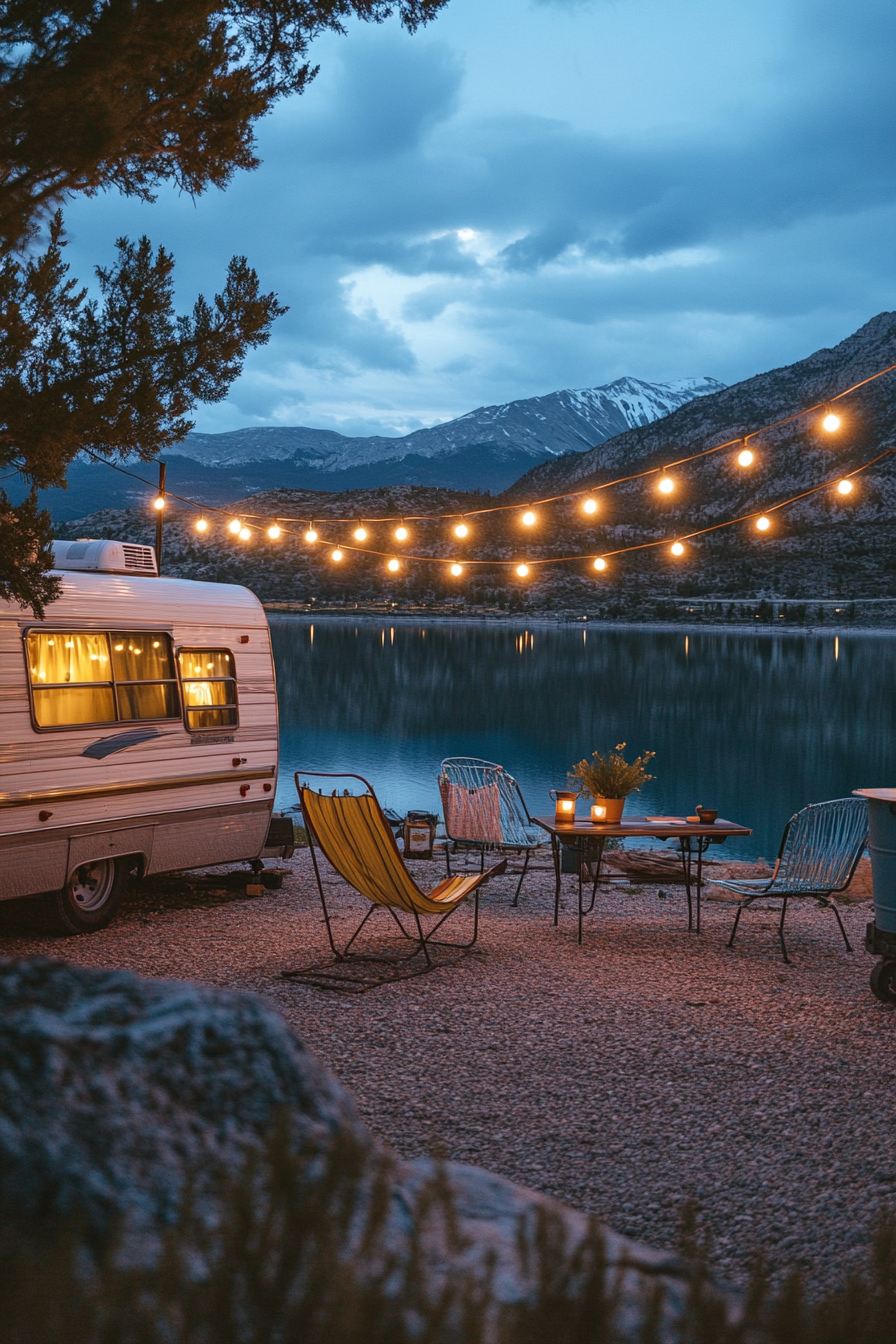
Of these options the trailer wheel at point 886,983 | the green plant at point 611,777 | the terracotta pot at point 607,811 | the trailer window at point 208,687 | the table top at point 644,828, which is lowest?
the trailer wheel at point 886,983

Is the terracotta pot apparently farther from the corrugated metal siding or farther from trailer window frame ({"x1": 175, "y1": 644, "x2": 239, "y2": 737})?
trailer window frame ({"x1": 175, "y1": 644, "x2": 239, "y2": 737})

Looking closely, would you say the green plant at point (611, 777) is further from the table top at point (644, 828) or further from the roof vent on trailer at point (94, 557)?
the roof vent on trailer at point (94, 557)

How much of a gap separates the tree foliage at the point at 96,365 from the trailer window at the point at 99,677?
1447 millimetres

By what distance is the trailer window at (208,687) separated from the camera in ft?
25.1

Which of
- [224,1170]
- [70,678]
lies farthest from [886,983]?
[70,678]

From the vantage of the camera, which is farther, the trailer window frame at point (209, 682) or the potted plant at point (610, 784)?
the trailer window frame at point (209, 682)

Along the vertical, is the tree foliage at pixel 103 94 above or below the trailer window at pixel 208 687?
above

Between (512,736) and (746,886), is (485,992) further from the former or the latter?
(512,736)

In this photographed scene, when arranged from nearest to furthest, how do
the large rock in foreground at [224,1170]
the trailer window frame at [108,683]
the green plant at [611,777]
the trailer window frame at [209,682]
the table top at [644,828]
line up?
1. the large rock in foreground at [224,1170]
2. the trailer window frame at [108,683]
3. the table top at [644,828]
4. the green plant at [611,777]
5. the trailer window frame at [209,682]

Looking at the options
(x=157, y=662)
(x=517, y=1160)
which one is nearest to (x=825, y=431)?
(x=157, y=662)

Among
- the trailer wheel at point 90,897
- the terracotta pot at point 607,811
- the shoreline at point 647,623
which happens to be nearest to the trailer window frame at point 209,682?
the trailer wheel at point 90,897

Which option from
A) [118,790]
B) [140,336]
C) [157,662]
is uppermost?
[140,336]

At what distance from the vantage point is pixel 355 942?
258 inches

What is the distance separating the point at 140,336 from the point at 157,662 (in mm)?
2975
